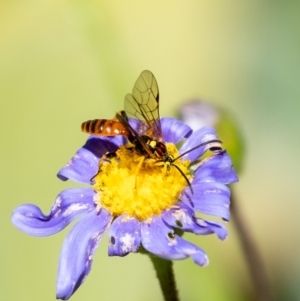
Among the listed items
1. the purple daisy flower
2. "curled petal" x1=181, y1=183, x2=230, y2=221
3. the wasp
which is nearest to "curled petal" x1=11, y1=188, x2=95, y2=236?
the purple daisy flower

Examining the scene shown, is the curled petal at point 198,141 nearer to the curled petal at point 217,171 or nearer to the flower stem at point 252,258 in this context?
the curled petal at point 217,171

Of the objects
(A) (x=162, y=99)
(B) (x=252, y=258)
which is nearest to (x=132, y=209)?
(B) (x=252, y=258)

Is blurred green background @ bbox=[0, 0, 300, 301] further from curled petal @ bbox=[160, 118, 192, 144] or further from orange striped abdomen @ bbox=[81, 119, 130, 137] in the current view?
orange striped abdomen @ bbox=[81, 119, 130, 137]

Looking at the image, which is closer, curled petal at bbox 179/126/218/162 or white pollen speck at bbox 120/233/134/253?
white pollen speck at bbox 120/233/134/253

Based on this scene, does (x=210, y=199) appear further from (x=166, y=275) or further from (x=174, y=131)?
(x=174, y=131)

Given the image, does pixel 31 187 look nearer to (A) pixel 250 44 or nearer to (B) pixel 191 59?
(B) pixel 191 59
